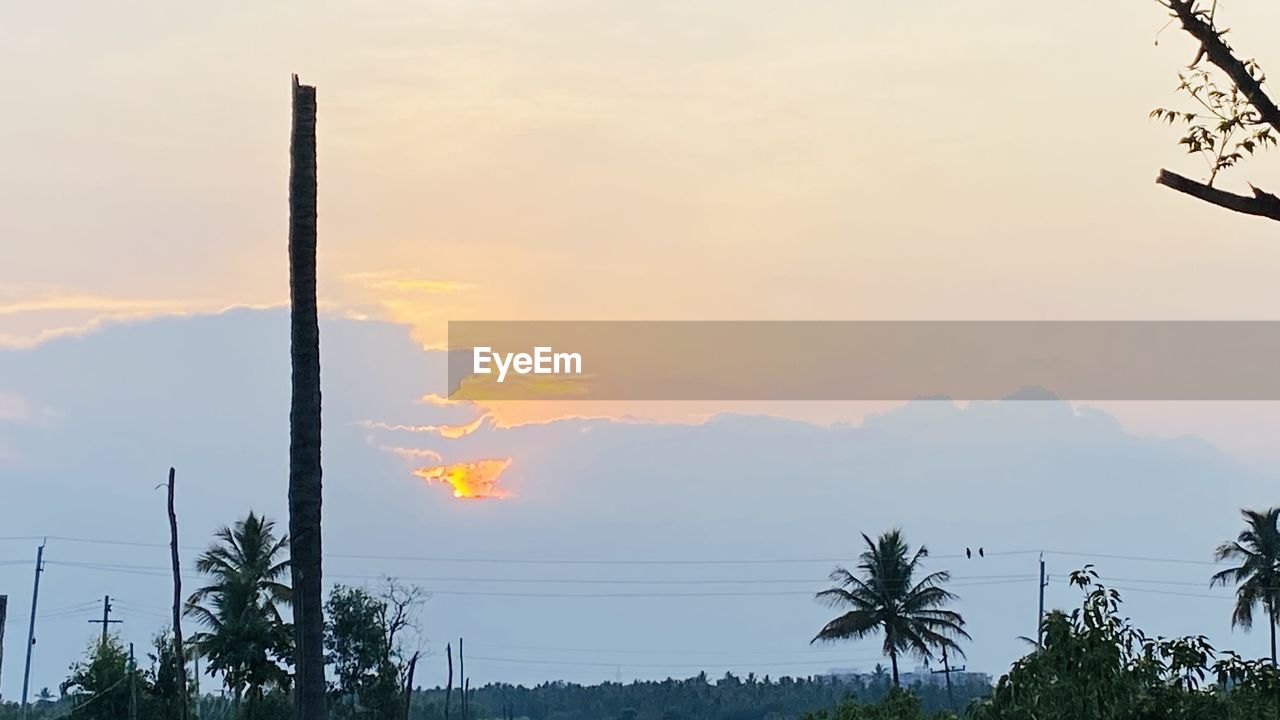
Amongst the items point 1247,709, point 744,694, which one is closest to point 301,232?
point 1247,709

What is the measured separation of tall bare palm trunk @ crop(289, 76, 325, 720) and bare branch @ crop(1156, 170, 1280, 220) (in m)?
7.42

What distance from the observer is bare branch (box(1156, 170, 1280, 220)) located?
34.8 feet

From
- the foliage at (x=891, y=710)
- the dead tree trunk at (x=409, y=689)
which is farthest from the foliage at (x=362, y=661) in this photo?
the foliage at (x=891, y=710)

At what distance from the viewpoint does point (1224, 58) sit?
35.1ft

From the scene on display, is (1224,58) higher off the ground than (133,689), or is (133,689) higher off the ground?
(1224,58)

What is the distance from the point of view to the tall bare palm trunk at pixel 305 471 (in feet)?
46.4

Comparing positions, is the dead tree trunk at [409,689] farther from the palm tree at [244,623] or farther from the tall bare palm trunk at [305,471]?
the tall bare palm trunk at [305,471]

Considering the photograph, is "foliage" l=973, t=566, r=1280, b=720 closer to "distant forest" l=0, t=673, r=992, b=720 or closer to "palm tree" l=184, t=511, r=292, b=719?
"palm tree" l=184, t=511, r=292, b=719

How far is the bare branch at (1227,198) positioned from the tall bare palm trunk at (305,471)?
742 cm

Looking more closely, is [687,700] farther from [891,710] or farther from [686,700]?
[891,710]

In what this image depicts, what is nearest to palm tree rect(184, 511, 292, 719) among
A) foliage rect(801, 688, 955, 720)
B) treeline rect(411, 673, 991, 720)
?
foliage rect(801, 688, 955, 720)

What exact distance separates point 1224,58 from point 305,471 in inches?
320

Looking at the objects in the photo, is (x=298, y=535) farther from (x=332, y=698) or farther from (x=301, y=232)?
(x=332, y=698)


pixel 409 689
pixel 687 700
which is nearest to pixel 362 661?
pixel 409 689
